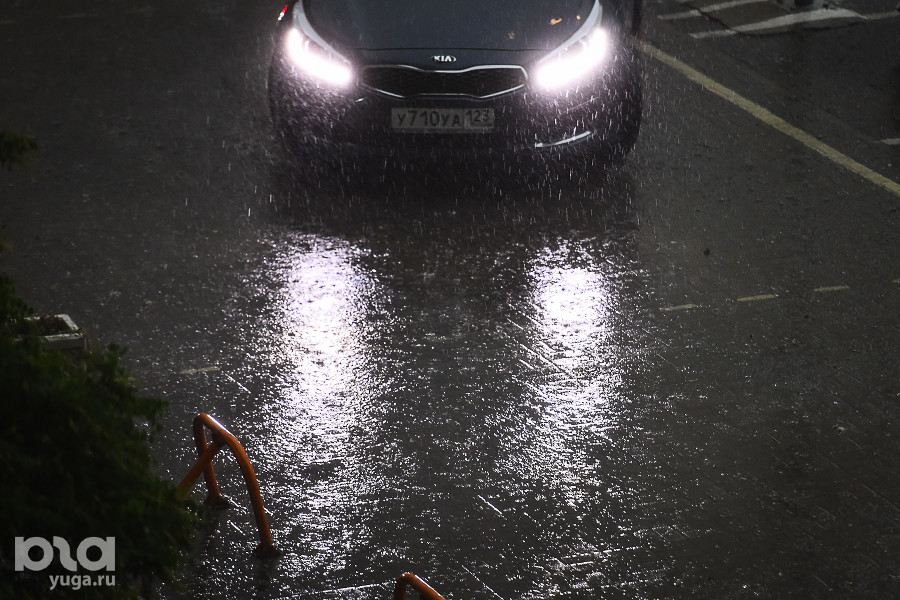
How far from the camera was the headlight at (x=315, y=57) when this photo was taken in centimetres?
880

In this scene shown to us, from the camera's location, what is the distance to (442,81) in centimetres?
868

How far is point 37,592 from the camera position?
2861 mm

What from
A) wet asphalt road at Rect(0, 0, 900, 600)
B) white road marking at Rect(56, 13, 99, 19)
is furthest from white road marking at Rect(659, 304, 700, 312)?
white road marking at Rect(56, 13, 99, 19)

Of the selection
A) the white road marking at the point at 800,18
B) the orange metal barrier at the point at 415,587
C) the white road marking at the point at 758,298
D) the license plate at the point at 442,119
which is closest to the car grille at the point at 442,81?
the license plate at the point at 442,119

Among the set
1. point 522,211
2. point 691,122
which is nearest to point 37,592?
point 522,211

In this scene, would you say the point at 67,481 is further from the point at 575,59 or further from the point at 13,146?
the point at 575,59

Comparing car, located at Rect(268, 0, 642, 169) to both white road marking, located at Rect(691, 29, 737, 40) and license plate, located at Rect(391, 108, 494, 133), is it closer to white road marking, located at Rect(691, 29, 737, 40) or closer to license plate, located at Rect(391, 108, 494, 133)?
license plate, located at Rect(391, 108, 494, 133)

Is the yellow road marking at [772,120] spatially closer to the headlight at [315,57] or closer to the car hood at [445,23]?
→ the car hood at [445,23]

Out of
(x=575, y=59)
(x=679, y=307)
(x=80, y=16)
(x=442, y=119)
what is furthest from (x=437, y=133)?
(x=80, y=16)

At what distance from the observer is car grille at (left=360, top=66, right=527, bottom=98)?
28.5ft

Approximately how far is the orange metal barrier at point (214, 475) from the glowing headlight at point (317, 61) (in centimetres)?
391

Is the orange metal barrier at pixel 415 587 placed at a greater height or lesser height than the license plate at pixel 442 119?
lesser

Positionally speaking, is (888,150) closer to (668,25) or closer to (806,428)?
(668,25)

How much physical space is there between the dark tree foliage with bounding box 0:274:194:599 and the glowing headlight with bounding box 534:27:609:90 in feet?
20.5
